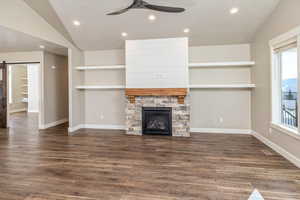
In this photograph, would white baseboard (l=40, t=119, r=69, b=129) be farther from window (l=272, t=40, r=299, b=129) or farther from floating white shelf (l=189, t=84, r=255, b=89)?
window (l=272, t=40, r=299, b=129)

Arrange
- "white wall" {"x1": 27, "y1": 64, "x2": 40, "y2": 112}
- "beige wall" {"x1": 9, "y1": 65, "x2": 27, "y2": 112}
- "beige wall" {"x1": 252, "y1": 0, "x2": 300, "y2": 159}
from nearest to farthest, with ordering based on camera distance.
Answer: "beige wall" {"x1": 252, "y1": 0, "x2": 300, "y2": 159} < "beige wall" {"x1": 9, "y1": 65, "x2": 27, "y2": 112} < "white wall" {"x1": 27, "y1": 64, "x2": 40, "y2": 112}

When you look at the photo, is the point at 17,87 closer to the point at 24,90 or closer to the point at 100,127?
the point at 24,90

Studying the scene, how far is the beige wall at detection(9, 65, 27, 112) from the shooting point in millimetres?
10027

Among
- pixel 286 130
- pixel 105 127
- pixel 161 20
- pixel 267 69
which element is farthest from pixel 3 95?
pixel 286 130

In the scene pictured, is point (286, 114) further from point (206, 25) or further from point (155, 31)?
point (155, 31)

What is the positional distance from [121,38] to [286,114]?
14.6 feet

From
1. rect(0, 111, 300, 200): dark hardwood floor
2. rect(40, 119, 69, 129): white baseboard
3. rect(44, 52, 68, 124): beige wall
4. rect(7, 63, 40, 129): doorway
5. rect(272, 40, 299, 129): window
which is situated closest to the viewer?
rect(0, 111, 300, 200): dark hardwood floor

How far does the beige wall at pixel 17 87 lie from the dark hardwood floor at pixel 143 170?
20.6ft

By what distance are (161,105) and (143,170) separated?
2.58 m

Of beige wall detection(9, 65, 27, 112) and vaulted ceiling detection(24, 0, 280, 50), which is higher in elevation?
vaulted ceiling detection(24, 0, 280, 50)

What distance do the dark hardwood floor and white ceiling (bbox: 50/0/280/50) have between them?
2.79 meters

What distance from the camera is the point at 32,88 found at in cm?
1082

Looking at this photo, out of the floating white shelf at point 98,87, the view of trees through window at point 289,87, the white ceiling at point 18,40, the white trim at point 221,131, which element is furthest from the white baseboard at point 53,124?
the view of trees through window at point 289,87

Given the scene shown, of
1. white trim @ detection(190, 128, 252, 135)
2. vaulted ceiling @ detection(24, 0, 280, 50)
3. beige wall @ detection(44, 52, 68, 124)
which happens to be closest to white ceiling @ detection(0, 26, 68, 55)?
vaulted ceiling @ detection(24, 0, 280, 50)
